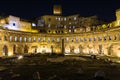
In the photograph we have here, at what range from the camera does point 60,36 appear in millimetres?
76938

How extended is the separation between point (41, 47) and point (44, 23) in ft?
52.1

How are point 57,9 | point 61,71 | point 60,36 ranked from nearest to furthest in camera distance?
point 61,71
point 60,36
point 57,9

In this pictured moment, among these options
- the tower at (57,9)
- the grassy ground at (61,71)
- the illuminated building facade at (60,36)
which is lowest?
the grassy ground at (61,71)

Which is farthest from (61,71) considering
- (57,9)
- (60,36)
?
(57,9)

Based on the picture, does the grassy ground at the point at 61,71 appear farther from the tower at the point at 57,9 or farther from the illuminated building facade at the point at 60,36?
the tower at the point at 57,9

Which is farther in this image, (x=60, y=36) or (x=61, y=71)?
(x=60, y=36)

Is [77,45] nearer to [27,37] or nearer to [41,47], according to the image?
[41,47]

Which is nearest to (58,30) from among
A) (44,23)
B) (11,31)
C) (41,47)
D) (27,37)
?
(44,23)

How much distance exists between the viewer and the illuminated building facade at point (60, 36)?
57.9 meters

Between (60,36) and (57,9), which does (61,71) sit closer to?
(60,36)

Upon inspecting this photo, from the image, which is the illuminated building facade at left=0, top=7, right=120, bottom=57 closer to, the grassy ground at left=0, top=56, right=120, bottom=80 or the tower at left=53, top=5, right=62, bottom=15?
the tower at left=53, top=5, right=62, bottom=15

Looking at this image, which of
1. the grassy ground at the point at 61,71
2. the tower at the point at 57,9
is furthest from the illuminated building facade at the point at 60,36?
the grassy ground at the point at 61,71

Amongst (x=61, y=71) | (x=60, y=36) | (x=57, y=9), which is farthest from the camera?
(x=57, y=9)

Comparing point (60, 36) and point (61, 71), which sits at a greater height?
point (60, 36)
